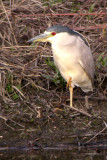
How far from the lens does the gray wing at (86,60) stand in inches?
226

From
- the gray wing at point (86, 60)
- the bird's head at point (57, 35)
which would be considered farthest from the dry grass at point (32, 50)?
the bird's head at point (57, 35)

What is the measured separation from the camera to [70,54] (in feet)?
18.0

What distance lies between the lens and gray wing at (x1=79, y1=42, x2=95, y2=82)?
5742 mm

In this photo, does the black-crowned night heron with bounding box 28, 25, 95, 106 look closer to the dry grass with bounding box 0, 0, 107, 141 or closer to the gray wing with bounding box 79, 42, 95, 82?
the gray wing with bounding box 79, 42, 95, 82

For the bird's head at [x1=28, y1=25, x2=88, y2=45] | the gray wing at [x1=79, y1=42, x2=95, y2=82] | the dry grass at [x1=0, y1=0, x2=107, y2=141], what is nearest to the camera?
the bird's head at [x1=28, y1=25, x2=88, y2=45]

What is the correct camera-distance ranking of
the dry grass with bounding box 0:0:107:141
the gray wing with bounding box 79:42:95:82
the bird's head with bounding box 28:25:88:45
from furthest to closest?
the dry grass with bounding box 0:0:107:141, the gray wing with bounding box 79:42:95:82, the bird's head with bounding box 28:25:88:45

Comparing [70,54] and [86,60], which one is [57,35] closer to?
[70,54]

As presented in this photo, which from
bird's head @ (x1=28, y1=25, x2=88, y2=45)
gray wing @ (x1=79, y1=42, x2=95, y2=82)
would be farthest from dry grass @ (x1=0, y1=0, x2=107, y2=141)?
bird's head @ (x1=28, y1=25, x2=88, y2=45)

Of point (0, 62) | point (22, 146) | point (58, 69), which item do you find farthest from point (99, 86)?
point (22, 146)

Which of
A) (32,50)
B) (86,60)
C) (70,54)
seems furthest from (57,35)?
(32,50)

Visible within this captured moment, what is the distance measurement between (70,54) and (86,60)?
0.44 m

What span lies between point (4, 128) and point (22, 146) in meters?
0.56

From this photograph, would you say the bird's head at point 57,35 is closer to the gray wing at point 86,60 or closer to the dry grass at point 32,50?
the gray wing at point 86,60

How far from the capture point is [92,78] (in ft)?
20.0
